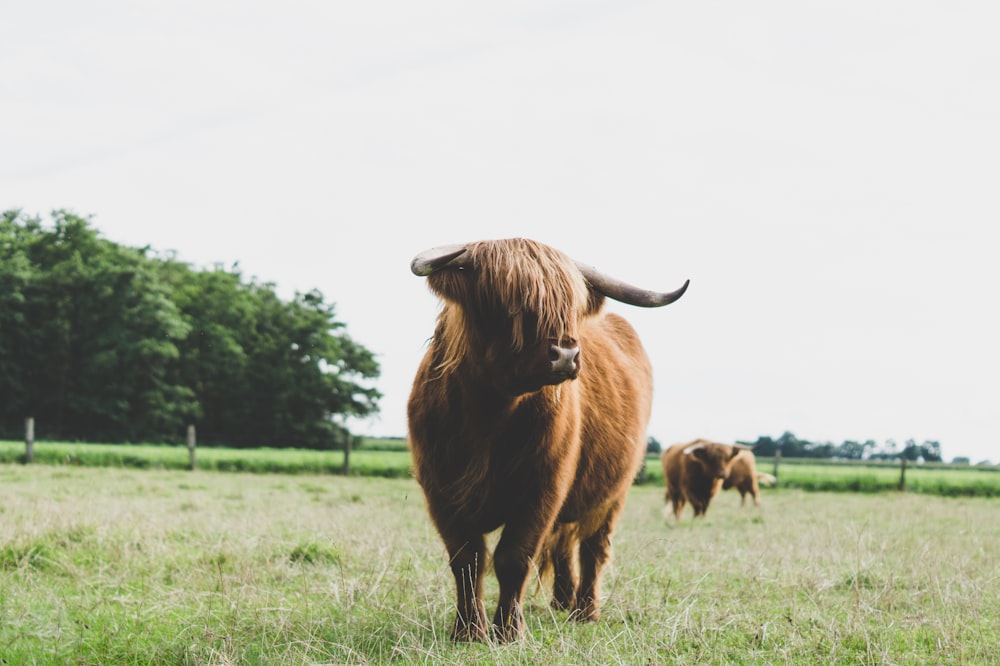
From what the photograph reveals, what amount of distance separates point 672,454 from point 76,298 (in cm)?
4067

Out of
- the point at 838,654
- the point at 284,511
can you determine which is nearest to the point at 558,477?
the point at 838,654

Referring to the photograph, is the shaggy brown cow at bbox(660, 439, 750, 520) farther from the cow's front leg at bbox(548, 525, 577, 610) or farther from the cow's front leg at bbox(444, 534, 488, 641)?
the cow's front leg at bbox(444, 534, 488, 641)

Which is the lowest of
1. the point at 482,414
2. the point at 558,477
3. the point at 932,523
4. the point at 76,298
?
the point at 932,523

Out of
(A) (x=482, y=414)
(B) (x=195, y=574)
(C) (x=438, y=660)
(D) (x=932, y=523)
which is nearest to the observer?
(C) (x=438, y=660)

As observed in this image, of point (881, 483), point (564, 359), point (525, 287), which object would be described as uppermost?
point (525, 287)

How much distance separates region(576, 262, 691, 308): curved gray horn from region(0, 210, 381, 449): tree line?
43.3m

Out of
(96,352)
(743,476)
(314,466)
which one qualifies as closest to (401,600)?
(743,476)

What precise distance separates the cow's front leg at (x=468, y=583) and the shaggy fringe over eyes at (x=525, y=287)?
0.91m

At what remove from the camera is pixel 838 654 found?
12.7ft

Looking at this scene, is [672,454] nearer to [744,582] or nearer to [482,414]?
[744,582]

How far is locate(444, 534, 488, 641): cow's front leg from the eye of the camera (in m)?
3.96

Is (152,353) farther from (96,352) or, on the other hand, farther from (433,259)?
(433,259)

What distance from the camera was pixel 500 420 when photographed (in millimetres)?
3840

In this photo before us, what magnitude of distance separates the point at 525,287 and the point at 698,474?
1139cm
